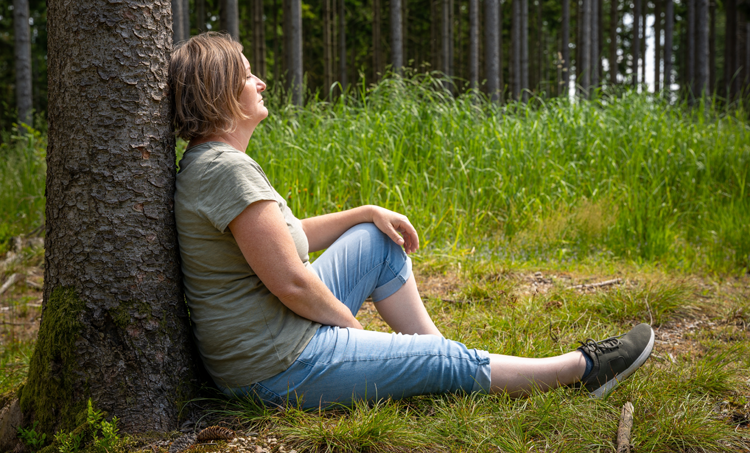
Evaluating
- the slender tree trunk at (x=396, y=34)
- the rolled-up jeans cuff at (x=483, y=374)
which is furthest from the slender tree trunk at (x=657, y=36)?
the rolled-up jeans cuff at (x=483, y=374)

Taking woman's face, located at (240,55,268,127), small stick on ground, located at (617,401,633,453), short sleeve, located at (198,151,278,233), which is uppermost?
woman's face, located at (240,55,268,127)

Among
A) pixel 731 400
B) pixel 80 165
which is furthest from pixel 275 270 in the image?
pixel 731 400

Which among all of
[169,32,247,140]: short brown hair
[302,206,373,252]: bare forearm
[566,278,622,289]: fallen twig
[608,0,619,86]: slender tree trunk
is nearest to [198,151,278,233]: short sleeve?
[169,32,247,140]: short brown hair

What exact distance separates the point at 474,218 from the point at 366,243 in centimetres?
249

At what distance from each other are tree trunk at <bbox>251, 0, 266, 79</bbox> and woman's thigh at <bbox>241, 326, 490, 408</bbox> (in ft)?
34.1

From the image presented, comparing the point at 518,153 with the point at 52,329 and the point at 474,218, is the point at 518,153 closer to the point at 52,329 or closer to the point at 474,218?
the point at 474,218

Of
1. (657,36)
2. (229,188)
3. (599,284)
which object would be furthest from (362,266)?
(657,36)

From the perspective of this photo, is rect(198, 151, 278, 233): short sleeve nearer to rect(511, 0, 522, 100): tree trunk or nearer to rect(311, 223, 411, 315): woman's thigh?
rect(311, 223, 411, 315): woman's thigh

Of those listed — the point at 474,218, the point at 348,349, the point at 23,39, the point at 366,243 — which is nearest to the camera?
the point at 348,349

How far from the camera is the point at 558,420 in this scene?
1.67 m

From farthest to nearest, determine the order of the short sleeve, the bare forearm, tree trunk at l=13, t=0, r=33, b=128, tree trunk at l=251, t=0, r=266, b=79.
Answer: tree trunk at l=251, t=0, r=266, b=79, tree trunk at l=13, t=0, r=33, b=128, the bare forearm, the short sleeve

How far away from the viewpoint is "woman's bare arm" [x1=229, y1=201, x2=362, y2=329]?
4.91 feet

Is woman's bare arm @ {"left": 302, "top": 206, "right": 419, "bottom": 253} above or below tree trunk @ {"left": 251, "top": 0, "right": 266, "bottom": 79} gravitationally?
below

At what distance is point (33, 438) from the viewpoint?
155cm
